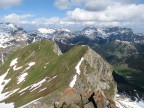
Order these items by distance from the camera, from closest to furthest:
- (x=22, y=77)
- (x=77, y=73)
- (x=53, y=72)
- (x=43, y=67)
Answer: (x=77, y=73) → (x=53, y=72) → (x=43, y=67) → (x=22, y=77)

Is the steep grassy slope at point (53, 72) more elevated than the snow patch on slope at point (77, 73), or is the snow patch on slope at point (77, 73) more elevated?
the snow patch on slope at point (77, 73)

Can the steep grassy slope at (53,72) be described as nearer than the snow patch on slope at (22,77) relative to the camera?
Yes

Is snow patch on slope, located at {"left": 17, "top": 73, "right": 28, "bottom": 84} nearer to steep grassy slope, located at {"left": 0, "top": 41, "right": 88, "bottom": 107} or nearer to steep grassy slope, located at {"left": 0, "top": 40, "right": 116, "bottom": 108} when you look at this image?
steep grassy slope, located at {"left": 0, "top": 40, "right": 116, "bottom": 108}

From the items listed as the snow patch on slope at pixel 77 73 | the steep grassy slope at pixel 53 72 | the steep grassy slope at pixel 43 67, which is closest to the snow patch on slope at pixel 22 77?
the steep grassy slope at pixel 53 72

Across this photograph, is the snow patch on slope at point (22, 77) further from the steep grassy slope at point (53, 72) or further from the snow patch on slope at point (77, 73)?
the snow patch on slope at point (77, 73)

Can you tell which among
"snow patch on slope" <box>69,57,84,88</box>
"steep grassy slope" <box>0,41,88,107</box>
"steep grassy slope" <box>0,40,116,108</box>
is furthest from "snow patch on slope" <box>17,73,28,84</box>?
"snow patch on slope" <box>69,57,84,88</box>

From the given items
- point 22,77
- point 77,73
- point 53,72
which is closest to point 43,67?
point 22,77

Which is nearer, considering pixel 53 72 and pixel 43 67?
pixel 53 72

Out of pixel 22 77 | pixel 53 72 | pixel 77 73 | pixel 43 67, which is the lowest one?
pixel 22 77

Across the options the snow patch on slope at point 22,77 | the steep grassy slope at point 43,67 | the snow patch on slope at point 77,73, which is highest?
the snow patch on slope at point 77,73

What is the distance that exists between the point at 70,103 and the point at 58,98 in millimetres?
2624

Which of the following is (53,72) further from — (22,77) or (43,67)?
(22,77)

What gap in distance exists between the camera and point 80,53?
144 meters

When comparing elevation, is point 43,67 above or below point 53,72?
below
